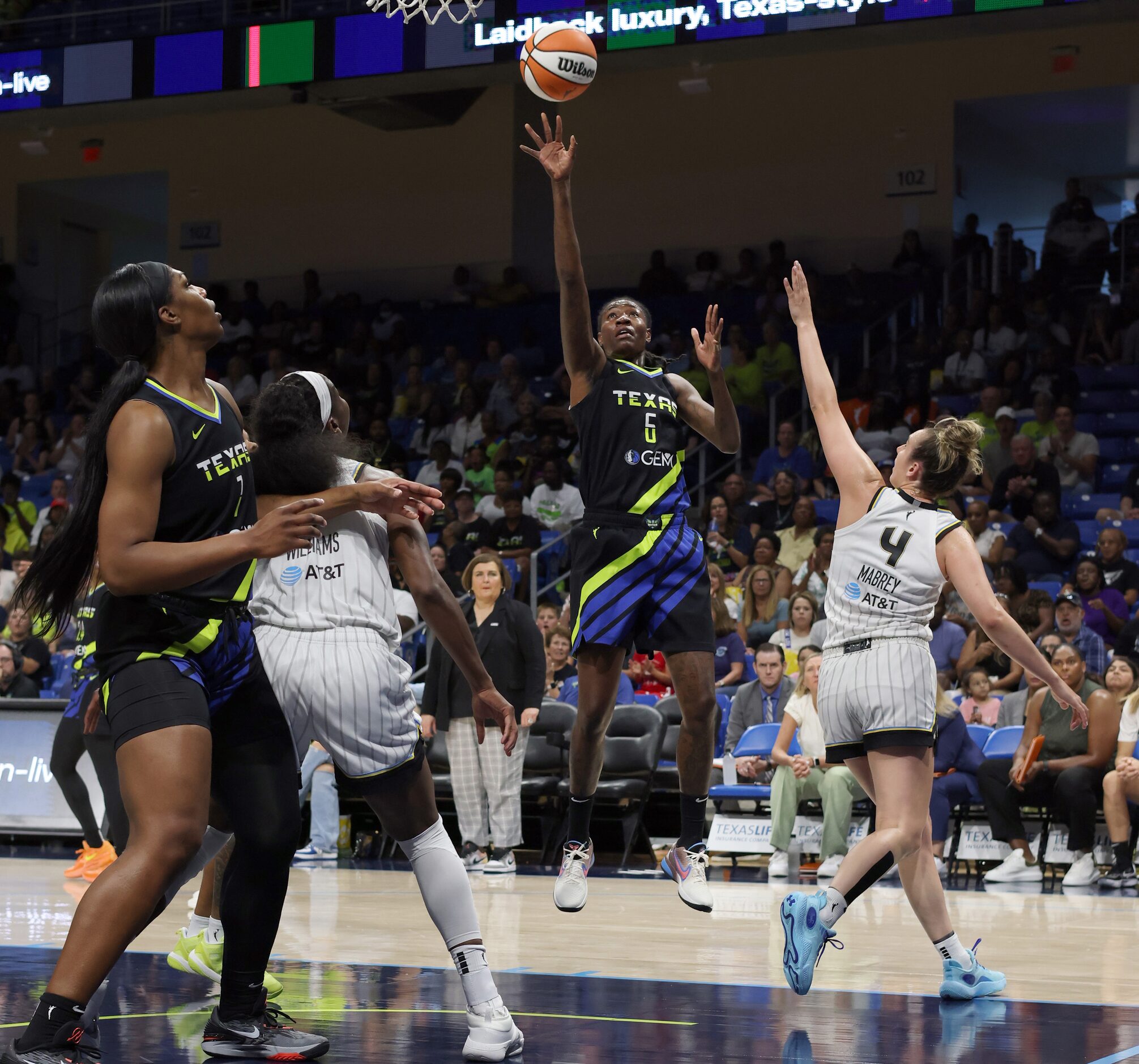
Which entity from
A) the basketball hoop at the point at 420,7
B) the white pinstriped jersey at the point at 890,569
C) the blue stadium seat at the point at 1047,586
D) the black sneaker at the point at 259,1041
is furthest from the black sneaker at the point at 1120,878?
the black sneaker at the point at 259,1041

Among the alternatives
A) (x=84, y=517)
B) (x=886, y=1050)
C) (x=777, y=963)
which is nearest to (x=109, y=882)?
(x=84, y=517)

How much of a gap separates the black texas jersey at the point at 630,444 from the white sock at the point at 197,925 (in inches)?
78.8

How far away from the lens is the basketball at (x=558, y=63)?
6.16m

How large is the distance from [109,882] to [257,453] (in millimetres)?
1350

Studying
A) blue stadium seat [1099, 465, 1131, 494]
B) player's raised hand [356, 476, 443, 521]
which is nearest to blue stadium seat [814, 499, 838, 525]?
blue stadium seat [1099, 465, 1131, 494]

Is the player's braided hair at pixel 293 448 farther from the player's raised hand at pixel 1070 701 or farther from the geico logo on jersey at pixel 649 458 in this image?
the player's raised hand at pixel 1070 701

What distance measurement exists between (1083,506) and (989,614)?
9586mm

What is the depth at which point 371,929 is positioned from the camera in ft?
23.1

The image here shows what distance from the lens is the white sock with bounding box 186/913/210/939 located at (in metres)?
5.34

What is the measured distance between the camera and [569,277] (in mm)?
5516

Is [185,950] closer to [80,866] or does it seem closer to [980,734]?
[80,866]

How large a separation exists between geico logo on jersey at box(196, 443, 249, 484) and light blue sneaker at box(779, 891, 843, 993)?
6.86 ft

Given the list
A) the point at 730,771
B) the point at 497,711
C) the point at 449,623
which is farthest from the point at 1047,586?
the point at 449,623

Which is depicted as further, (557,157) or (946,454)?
(557,157)
